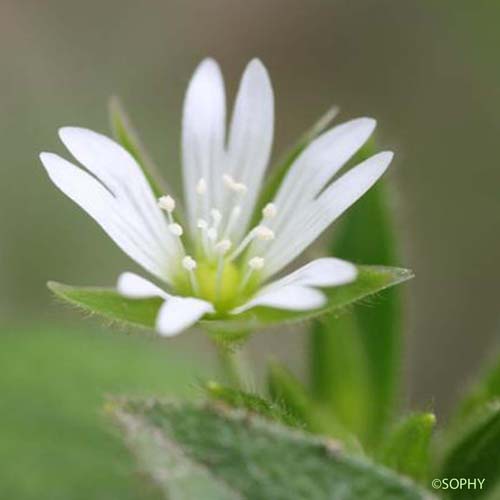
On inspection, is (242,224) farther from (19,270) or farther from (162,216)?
(19,270)

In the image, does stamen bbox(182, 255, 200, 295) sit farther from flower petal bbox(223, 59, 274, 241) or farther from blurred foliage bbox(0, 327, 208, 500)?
blurred foliage bbox(0, 327, 208, 500)

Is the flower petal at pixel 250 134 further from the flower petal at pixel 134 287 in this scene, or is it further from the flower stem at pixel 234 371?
the flower petal at pixel 134 287

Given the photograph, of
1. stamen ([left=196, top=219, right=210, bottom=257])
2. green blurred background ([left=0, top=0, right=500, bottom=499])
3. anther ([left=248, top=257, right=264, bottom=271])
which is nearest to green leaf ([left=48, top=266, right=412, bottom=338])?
anther ([left=248, top=257, right=264, bottom=271])

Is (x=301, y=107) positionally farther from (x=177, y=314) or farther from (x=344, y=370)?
(x=177, y=314)

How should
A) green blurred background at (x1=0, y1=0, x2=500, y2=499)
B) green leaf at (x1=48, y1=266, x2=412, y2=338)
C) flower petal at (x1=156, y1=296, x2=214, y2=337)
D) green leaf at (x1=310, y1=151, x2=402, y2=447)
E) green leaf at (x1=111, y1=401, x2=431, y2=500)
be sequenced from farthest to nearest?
1. green blurred background at (x1=0, y1=0, x2=500, y2=499)
2. green leaf at (x1=310, y1=151, x2=402, y2=447)
3. green leaf at (x1=48, y1=266, x2=412, y2=338)
4. flower petal at (x1=156, y1=296, x2=214, y2=337)
5. green leaf at (x1=111, y1=401, x2=431, y2=500)

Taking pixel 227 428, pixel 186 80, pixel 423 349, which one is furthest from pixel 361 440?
pixel 186 80

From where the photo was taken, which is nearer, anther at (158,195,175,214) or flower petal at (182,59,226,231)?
anther at (158,195,175,214)

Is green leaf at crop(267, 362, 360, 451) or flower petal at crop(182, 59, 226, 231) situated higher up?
flower petal at crop(182, 59, 226, 231)

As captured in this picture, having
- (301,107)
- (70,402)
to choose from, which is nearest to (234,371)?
(70,402)
